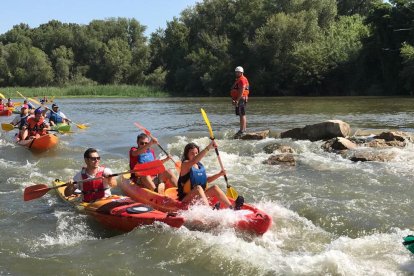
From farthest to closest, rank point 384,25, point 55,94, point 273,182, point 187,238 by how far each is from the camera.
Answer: point 55,94 → point 384,25 → point 273,182 → point 187,238

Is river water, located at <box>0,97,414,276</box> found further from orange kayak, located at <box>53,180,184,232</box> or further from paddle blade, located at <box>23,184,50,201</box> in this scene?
paddle blade, located at <box>23,184,50,201</box>

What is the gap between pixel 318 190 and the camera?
7402mm

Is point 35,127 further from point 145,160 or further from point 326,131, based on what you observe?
point 326,131

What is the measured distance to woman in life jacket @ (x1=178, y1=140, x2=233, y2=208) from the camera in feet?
18.9

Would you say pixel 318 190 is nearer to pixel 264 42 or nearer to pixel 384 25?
pixel 384 25

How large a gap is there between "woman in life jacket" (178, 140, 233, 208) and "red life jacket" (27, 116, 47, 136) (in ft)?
23.4

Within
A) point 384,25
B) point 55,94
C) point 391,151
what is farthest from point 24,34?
point 391,151

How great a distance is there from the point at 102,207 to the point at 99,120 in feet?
45.2

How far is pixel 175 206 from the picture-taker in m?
5.95

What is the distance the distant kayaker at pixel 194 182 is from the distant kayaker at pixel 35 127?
6.92 m

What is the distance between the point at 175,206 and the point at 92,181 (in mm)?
1211

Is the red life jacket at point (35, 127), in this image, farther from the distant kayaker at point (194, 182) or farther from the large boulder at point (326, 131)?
the distant kayaker at point (194, 182)

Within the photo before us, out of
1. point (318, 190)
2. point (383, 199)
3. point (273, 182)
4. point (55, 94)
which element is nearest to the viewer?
point (383, 199)

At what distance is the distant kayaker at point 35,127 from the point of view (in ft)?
39.2
